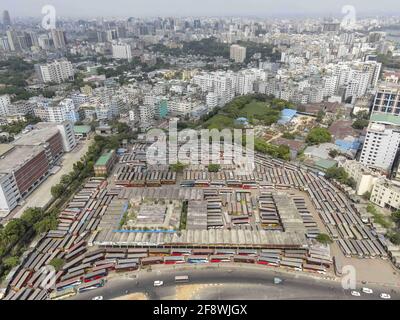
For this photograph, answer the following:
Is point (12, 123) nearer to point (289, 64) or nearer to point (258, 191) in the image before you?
point (258, 191)

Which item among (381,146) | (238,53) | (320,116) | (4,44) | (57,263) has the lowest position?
(320,116)

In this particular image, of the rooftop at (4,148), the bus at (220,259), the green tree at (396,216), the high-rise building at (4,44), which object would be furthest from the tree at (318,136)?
the high-rise building at (4,44)

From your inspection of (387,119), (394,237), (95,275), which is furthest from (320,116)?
(95,275)

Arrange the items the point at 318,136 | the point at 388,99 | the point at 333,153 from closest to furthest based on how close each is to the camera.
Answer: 1. the point at 333,153
2. the point at 318,136
3. the point at 388,99

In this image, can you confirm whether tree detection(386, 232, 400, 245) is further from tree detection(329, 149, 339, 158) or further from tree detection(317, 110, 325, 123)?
tree detection(317, 110, 325, 123)

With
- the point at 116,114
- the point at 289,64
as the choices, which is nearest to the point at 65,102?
the point at 116,114

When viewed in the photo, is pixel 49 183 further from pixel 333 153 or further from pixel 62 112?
pixel 333 153
